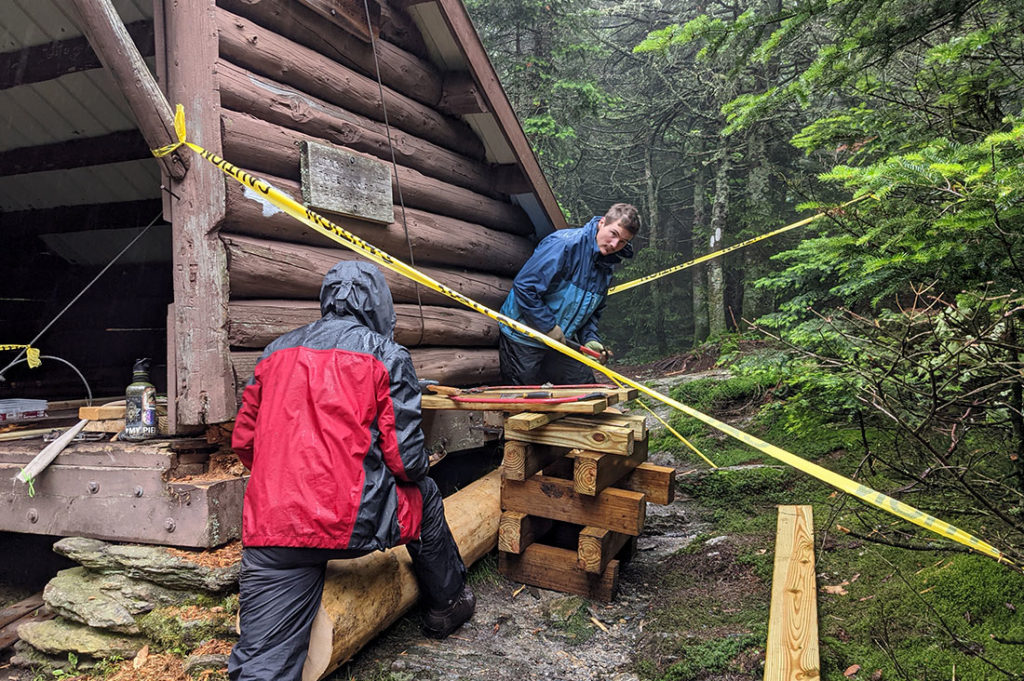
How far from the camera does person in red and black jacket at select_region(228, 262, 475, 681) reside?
9.18ft

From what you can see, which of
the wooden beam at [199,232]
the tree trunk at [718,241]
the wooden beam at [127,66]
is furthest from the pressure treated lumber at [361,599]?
the tree trunk at [718,241]

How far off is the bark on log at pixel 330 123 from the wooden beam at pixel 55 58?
5.40 feet

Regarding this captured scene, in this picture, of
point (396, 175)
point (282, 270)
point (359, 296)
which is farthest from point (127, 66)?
point (396, 175)

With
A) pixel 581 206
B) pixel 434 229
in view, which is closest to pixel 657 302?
pixel 581 206

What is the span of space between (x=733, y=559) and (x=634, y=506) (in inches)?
38.1

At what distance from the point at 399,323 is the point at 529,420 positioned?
1.92 m

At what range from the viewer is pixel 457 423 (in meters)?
5.50

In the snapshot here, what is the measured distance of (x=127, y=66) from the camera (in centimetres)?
330

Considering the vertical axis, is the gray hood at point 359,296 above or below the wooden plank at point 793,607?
above

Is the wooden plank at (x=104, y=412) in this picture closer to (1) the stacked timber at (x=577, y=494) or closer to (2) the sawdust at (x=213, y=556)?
(2) the sawdust at (x=213, y=556)

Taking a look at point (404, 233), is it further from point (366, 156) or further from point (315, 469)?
point (315, 469)

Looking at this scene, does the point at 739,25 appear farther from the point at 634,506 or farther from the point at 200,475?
the point at 200,475

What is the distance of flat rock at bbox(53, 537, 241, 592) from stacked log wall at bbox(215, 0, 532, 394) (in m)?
1.01

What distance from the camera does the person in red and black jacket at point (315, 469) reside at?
280 centimetres
